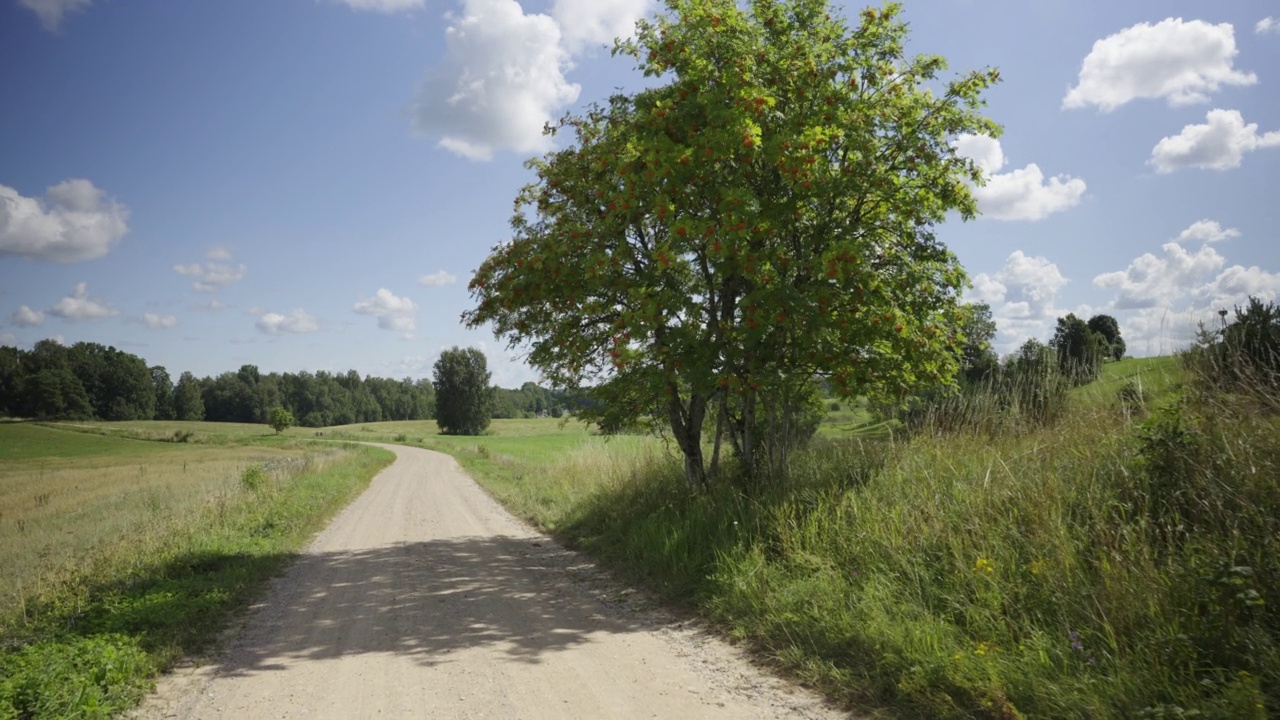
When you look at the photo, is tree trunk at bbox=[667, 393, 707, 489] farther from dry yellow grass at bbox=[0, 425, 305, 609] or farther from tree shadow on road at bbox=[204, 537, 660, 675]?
dry yellow grass at bbox=[0, 425, 305, 609]

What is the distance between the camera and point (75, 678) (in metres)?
4.68

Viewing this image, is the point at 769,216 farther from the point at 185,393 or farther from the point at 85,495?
the point at 185,393

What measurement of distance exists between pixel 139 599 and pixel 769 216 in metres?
8.26

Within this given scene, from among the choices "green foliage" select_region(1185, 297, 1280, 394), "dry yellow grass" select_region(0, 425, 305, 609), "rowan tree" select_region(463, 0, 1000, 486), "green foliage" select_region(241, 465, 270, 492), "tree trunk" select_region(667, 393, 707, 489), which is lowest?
"dry yellow grass" select_region(0, 425, 305, 609)

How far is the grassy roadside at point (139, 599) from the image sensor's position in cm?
468

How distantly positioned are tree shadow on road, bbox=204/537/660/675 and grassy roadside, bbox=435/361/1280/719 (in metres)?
1.11

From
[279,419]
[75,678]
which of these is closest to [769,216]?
[75,678]

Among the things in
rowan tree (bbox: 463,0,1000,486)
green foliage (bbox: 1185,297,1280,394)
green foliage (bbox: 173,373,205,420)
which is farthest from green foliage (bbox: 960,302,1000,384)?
green foliage (bbox: 173,373,205,420)

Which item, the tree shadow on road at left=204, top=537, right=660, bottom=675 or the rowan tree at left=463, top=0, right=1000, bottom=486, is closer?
the tree shadow on road at left=204, top=537, right=660, bottom=675

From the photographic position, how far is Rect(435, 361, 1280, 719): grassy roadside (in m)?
3.83

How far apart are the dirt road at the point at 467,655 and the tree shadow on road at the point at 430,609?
0.02 m

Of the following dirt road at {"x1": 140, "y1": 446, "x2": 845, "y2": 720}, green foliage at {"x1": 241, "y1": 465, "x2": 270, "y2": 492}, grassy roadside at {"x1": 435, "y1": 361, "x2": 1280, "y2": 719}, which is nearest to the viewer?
grassy roadside at {"x1": 435, "y1": 361, "x2": 1280, "y2": 719}

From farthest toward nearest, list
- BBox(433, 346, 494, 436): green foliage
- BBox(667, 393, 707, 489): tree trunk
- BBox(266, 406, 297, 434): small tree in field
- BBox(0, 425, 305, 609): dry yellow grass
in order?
BBox(433, 346, 494, 436): green foliage → BBox(266, 406, 297, 434): small tree in field → BBox(0, 425, 305, 609): dry yellow grass → BBox(667, 393, 707, 489): tree trunk

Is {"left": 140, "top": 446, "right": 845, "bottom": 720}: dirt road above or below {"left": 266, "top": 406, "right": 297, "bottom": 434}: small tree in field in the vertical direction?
below
